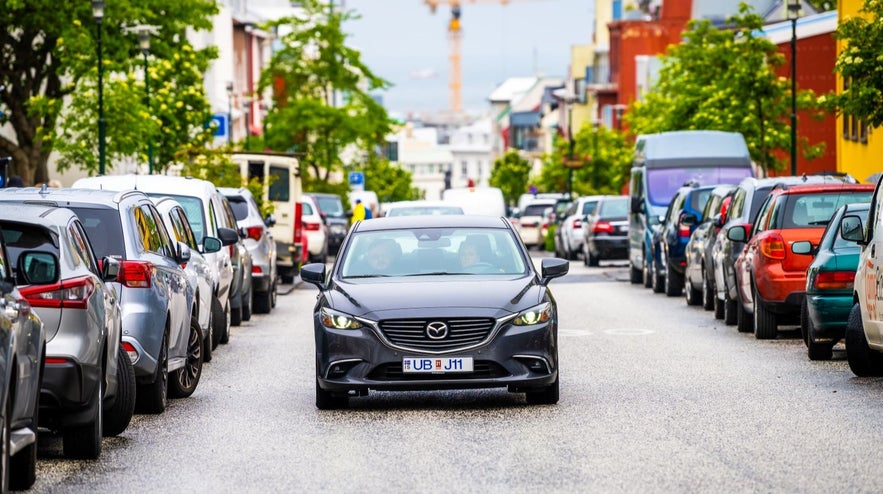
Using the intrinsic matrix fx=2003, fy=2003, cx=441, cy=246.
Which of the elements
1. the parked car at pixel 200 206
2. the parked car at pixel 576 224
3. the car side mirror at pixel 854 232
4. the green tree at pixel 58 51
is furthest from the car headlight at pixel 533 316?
the parked car at pixel 576 224

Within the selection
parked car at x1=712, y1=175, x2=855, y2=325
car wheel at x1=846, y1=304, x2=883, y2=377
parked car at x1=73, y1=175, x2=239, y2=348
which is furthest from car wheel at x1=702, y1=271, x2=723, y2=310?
car wheel at x1=846, y1=304, x2=883, y2=377

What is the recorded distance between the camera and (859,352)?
1545 centimetres

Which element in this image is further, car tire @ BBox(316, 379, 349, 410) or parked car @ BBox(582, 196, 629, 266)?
parked car @ BBox(582, 196, 629, 266)

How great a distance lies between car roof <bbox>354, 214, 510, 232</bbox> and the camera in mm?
15289

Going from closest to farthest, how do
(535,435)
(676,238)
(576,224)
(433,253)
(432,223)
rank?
(535,435)
(433,253)
(432,223)
(676,238)
(576,224)

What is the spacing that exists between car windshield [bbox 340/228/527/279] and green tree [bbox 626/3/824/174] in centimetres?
3203

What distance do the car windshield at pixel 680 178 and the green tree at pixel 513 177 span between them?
12667cm

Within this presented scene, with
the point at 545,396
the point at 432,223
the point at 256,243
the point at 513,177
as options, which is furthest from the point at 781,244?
the point at 513,177

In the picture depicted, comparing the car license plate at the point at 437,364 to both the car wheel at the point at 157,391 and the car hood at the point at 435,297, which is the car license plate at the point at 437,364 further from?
the car wheel at the point at 157,391

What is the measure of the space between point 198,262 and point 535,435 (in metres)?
5.98

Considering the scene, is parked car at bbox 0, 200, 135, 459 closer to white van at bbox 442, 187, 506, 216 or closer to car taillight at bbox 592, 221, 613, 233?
car taillight at bbox 592, 221, 613, 233

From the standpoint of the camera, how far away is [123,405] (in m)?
12.3

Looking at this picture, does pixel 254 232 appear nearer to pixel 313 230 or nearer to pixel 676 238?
pixel 676 238

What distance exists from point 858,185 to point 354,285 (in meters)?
8.18
